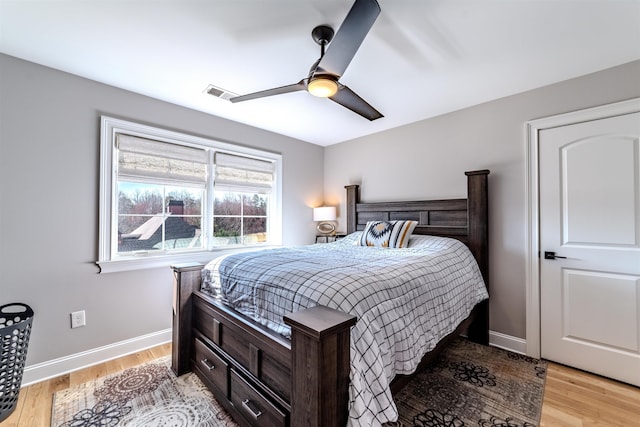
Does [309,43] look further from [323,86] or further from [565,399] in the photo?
[565,399]

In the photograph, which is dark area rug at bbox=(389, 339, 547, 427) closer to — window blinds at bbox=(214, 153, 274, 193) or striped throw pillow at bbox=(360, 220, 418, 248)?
striped throw pillow at bbox=(360, 220, 418, 248)

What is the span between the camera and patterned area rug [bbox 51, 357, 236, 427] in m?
1.66

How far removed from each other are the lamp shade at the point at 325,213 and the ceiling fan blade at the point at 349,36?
2459 millimetres

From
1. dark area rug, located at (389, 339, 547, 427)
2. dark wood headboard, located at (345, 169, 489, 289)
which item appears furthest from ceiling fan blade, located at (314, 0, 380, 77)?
dark area rug, located at (389, 339, 547, 427)

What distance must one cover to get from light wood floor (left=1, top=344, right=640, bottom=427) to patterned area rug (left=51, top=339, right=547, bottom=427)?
0.07m

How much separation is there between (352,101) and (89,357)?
3.05m

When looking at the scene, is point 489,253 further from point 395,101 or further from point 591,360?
point 395,101

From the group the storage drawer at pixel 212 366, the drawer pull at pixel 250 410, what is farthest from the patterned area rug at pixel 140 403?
the drawer pull at pixel 250 410

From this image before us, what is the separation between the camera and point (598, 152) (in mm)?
2186

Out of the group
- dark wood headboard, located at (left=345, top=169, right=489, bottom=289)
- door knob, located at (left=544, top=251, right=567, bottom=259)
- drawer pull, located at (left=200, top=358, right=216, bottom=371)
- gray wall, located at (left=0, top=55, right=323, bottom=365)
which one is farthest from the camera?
dark wood headboard, located at (left=345, top=169, right=489, bottom=289)

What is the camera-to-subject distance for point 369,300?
1.31 m

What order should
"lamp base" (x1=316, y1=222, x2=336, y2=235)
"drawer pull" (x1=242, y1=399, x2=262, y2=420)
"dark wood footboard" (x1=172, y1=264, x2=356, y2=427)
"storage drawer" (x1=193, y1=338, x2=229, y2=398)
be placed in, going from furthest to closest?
"lamp base" (x1=316, y1=222, x2=336, y2=235), "storage drawer" (x1=193, y1=338, x2=229, y2=398), "drawer pull" (x1=242, y1=399, x2=262, y2=420), "dark wood footboard" (x1=172, y1=264, x2=356, y2=427)

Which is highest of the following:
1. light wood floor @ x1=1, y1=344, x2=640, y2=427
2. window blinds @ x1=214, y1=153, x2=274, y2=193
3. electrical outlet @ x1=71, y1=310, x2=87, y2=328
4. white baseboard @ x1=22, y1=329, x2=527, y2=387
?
window blinds @ x1=214, y1=153, x2=274, y2=193

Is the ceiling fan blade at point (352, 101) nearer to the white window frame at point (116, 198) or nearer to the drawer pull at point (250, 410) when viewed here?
the white window frame at point (116, 198)
